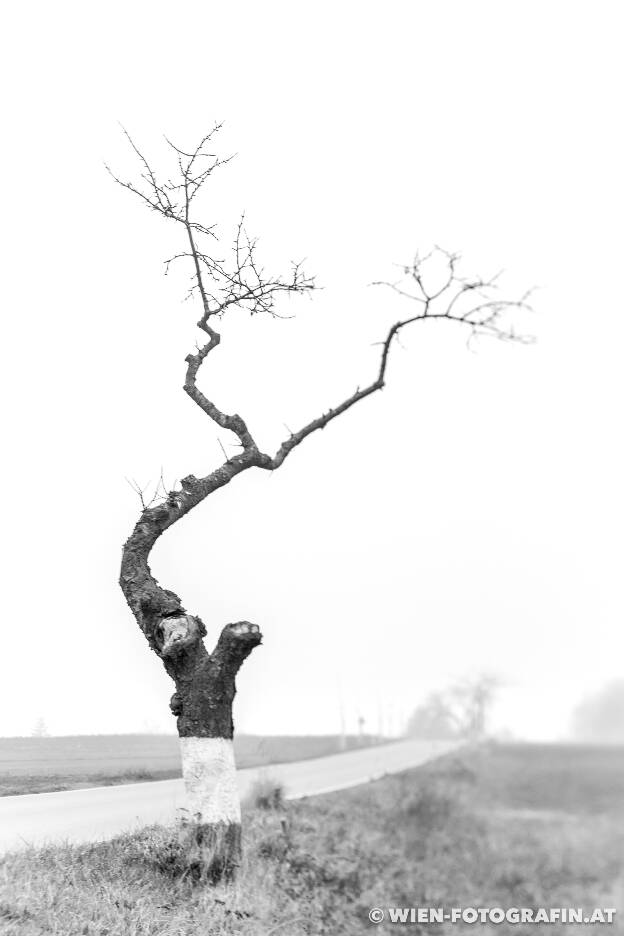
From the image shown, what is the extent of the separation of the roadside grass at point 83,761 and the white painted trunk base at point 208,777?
6.61ft

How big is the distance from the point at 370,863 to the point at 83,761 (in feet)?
15.7

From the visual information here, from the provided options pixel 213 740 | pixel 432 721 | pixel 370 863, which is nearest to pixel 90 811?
pixel 213 740

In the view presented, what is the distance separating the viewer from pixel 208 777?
7.73 m

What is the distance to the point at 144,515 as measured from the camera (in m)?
8.34

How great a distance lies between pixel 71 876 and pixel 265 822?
4434 millimetres

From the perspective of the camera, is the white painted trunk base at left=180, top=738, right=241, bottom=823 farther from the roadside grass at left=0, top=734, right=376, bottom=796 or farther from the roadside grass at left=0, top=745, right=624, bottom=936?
the roadside grass at left=0, top=734, right=376, bottom=796

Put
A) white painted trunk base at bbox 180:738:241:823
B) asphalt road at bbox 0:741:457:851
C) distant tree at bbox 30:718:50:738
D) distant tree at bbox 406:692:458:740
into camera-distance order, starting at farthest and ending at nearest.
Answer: distant tree at bbox 406:692:458:740 → distant tree at bbox 30:718:50:738 → asphalt road at bbox 0:741:457:851 → white painted trunk base at bbox 180:738:241:823

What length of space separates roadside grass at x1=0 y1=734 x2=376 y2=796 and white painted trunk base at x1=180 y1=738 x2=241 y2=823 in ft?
6.61

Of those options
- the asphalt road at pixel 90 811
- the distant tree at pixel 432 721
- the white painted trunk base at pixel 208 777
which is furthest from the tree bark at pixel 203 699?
the distant tree at pixel 432 721

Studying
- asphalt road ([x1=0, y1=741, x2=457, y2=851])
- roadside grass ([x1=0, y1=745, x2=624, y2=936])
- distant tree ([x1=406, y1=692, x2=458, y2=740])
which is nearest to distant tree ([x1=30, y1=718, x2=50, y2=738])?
asphalt road ([x1=0, y1=741, x2=457, y2=851])

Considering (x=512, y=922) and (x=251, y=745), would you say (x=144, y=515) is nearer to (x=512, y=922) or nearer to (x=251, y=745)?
(x=251, y=745)

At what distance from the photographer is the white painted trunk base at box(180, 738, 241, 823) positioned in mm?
7711

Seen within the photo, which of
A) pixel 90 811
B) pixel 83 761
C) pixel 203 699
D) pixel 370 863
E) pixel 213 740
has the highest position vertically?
pixel 203 699

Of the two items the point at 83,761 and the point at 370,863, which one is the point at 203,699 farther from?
the point at 370,863
